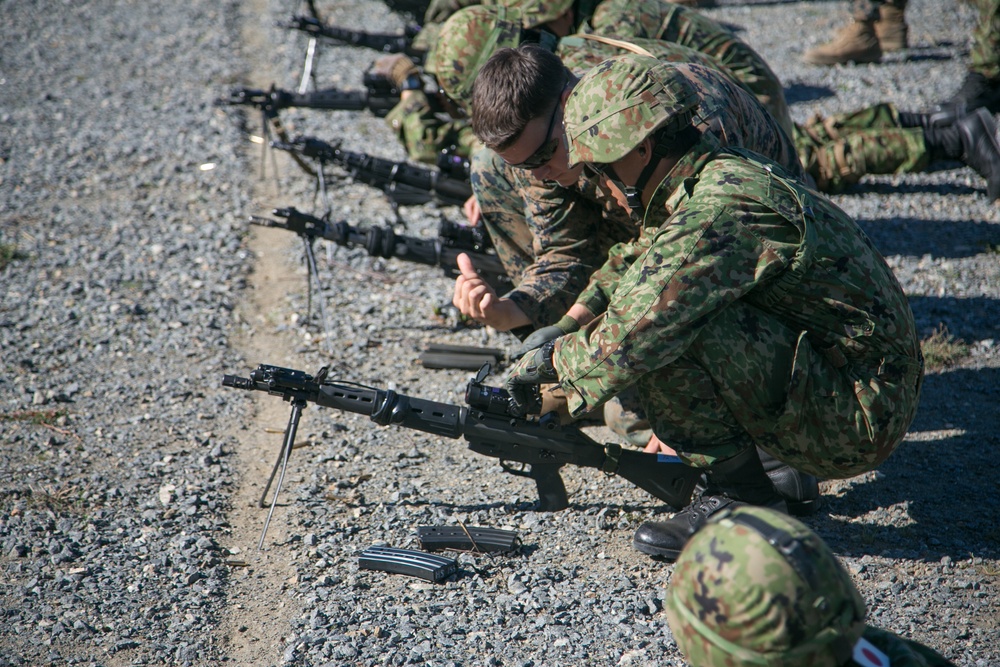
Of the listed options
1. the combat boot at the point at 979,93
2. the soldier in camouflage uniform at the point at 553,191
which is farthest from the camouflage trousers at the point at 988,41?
the soldier in camouflage uniform at the point at 553,191

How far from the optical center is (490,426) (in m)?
3.51

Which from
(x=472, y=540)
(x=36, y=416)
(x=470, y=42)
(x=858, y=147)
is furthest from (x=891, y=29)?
(x=36, y=416)

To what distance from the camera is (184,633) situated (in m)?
3.06

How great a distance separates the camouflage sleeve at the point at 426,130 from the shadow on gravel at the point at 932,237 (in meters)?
3.09

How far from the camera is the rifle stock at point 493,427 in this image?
11.4 feet

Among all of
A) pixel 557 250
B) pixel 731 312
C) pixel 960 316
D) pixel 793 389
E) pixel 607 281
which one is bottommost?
pixel 960 316

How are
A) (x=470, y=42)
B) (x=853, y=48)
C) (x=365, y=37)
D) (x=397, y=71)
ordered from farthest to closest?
(x=853, y=48) → (x=365, y=37) → (x=397, y=71) → (x=470, y=42)

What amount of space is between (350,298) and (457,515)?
2.62m

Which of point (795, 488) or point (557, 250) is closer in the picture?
point (795, 488)

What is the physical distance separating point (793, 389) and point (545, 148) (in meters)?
1.53

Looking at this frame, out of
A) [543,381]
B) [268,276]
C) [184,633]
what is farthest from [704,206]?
[268,276]

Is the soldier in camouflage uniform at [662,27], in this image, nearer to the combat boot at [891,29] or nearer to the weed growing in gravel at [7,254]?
the weed growing in gravel at [7,254]

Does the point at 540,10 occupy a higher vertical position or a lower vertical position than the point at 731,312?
higher

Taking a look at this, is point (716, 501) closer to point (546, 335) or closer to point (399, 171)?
point (546, 335)
